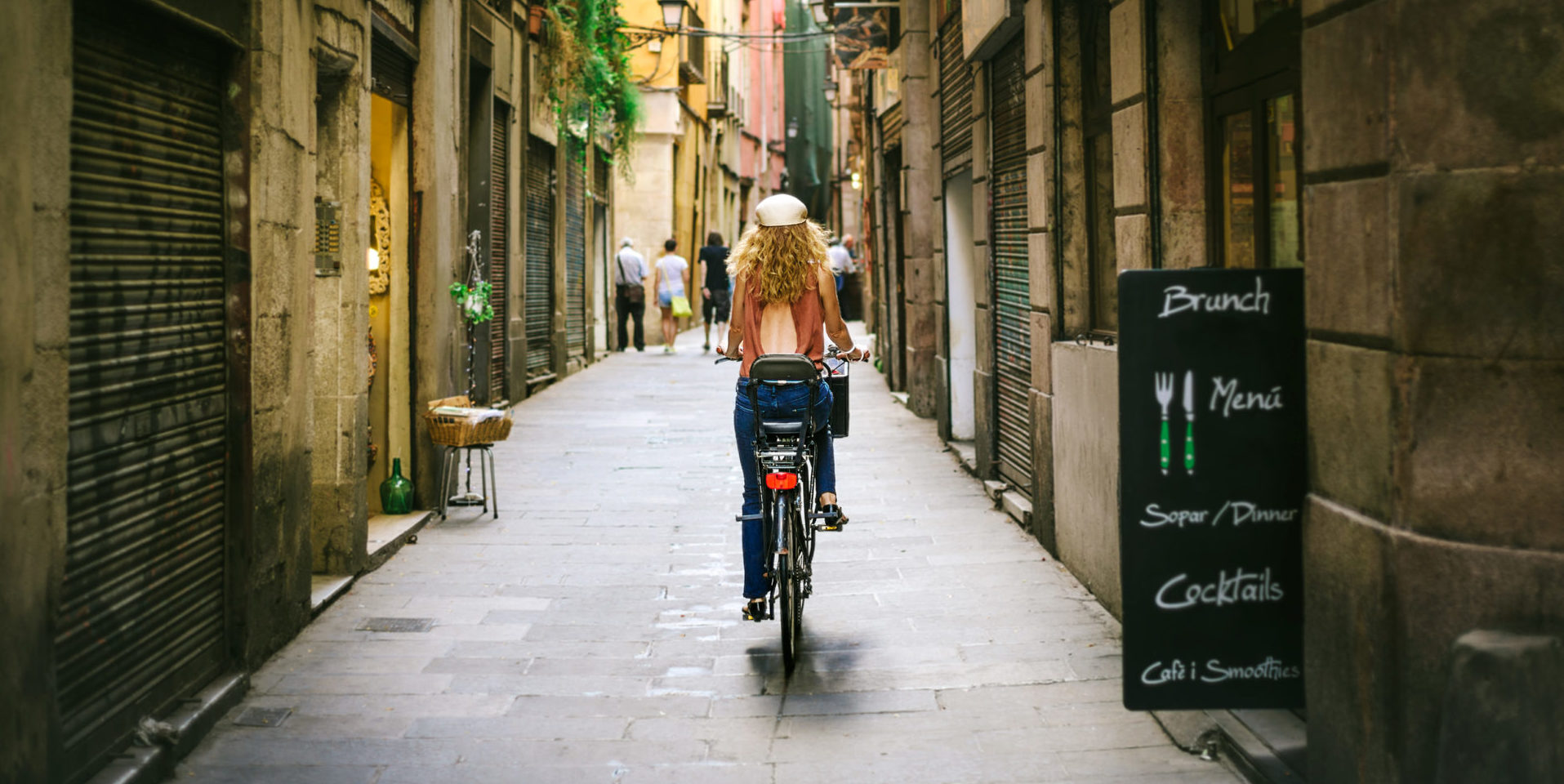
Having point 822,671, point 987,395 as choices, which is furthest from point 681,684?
point 987,395

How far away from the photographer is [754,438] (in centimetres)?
590

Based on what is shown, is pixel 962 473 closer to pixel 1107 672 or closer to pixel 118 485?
pixel 1107 672

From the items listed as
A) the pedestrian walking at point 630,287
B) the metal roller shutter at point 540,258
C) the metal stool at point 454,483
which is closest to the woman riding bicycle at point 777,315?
the metal stool at point 454,483

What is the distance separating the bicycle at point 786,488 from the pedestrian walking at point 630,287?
16.8m

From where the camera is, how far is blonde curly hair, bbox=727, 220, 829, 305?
6.02 metres

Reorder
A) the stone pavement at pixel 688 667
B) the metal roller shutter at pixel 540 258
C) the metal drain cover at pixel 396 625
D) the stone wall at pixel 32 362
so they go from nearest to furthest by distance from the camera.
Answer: the stone wall at pixel 32 362, the stone pavement at pixel 688 667, the metal drain cover at pixel 396 625, the metal roller shutter at pixel 540 258

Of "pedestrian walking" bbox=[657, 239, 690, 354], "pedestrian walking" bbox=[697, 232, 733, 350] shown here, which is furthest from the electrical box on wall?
"pedestrian walking" bbox=[657, 239, 690, 354]

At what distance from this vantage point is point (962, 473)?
10875 millimetres

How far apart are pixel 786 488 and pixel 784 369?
48 cm

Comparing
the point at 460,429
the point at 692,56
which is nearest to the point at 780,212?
the point at 460,429

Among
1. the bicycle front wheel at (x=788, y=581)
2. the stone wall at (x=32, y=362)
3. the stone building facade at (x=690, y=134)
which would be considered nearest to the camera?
the stone wall at (x=32, y=362)

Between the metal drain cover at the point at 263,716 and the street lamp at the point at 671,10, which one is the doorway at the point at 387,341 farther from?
the street lamp at the point at 671,10

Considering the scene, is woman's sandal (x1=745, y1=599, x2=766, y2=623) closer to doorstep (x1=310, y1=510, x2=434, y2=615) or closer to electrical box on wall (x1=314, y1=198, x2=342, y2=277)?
doorstep (x1=310, y1=510, x2=434, y2=615)

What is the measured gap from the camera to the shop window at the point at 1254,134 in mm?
4816
